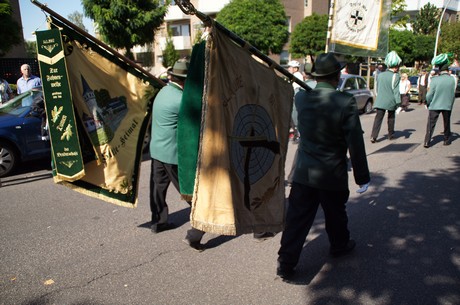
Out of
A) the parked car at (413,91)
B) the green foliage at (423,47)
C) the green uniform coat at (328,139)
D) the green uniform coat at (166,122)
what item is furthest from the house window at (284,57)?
the green uniform coat at (328,139)

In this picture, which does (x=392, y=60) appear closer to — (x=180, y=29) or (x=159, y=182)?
(x=159, y=182)

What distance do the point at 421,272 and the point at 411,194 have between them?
2.34 meters

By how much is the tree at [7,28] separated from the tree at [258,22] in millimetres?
14952

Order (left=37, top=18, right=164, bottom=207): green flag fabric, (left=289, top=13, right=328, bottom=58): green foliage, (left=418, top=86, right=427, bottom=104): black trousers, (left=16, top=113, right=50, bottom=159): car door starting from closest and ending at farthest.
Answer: (left=37, top=18, right=164, bottom=207): green flag fabric
(left=16, top=113, right=50, bottom=159): car door
(left=418, top=86, right=427, bottom=104): black trousers
(left=289, top=13, right=328, bottom=58): green foliage

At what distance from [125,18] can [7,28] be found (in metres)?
6.32

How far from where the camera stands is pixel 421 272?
3408 millimetres

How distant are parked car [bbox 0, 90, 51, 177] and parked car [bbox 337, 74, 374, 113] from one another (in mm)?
10042

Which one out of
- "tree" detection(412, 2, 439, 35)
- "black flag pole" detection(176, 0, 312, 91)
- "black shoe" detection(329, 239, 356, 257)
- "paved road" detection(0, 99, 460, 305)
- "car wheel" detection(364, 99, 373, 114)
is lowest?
"car wheel" detection(364, 99, 373, 114)

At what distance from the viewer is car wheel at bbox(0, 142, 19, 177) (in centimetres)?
707

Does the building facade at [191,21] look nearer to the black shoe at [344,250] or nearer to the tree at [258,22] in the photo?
the tree at [258,22]

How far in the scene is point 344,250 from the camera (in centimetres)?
373

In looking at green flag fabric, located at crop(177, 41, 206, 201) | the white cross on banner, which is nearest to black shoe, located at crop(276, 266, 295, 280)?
green flag fabric, located at crop(177, 41, 206, 201)

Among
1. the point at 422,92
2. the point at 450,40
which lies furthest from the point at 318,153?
the point at 450,40

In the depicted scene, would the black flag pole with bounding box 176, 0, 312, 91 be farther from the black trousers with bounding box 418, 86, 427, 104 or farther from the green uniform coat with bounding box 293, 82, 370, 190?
the black trousers with bounding box 418, 86, 427, 104
